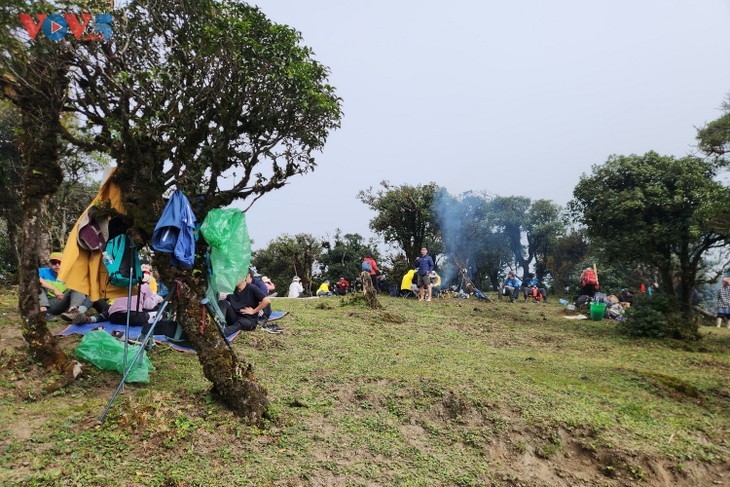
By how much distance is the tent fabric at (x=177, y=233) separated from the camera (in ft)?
15.2

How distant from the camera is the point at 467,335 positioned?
33.8 feet

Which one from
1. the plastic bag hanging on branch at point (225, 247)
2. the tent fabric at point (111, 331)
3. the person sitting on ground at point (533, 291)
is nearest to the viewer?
A: the plastic bag hanging on branch at point (225, 247)

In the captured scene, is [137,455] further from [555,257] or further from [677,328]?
[555,257]

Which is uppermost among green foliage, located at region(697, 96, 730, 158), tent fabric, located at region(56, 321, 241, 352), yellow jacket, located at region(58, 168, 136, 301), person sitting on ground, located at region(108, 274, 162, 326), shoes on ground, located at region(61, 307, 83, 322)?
green foliage, located at region(697, 96, 730, 158)

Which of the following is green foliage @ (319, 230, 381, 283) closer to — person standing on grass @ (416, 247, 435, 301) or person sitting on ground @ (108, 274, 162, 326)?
person standing on grass @ (416, 247, 435, 301)

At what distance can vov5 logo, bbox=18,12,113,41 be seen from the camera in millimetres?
4883

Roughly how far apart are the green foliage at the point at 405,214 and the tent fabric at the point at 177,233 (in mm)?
18440

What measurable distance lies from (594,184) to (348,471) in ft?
36.2

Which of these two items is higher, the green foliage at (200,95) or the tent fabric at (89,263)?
the green foliage at (200,95)

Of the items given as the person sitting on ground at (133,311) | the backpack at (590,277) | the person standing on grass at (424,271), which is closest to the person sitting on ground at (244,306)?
the person sitting on ground at (133,311)

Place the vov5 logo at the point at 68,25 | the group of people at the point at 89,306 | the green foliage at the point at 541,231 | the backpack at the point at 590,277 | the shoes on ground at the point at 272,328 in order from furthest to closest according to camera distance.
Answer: the green foliage at the point at 541,231
the backpack at the point at 590,277
the shoes on ground at the point at 272,328
the group of people at the point at 89,306
the vov5 logo at the point at 68,25

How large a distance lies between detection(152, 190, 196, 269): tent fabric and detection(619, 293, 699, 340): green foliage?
1055 centimetres

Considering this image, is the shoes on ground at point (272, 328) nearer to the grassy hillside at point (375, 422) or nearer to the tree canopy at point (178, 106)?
the grassy hillside at point (375, 422)

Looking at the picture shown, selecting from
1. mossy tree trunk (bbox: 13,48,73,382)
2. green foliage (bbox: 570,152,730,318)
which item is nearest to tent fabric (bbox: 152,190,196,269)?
mossy tree trunk (bbox: 13,48,73,382)
